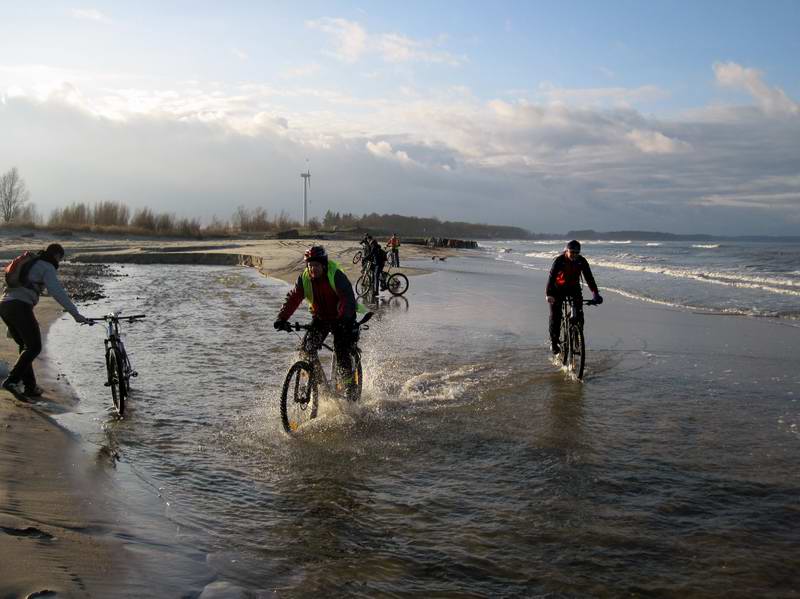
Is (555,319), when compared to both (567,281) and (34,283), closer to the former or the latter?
(567,281)

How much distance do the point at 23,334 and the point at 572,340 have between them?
728 centimetres

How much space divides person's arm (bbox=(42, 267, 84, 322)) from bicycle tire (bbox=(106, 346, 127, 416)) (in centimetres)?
58

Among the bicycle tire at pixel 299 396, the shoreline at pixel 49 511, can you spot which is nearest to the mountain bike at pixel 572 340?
the bicycle tire at pixel 299 396

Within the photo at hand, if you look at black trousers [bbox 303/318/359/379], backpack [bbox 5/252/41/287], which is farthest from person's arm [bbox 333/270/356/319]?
backpack [bbox 5/252/41/287]

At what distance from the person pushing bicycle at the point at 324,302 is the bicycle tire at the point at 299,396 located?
0.90ft

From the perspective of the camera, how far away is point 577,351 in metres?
9.69

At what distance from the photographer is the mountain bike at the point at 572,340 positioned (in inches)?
378

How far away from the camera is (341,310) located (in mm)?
7031

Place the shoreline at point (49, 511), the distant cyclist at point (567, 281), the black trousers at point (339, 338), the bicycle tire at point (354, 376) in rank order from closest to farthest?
the shoreline at point (49, 511) → the black trousers at point (339, 338) → the bicycle tire at point (354, 376) → the distant cyclist at point (567, 281)

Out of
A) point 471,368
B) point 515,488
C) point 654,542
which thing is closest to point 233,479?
point 515,488

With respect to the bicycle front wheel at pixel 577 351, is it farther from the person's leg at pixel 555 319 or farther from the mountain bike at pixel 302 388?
the mountain bike at pixel 302 388

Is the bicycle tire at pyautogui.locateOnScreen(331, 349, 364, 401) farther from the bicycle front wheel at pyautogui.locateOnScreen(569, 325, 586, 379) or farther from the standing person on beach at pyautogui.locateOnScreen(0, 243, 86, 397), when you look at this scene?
the bicycle front wheel at pyautogui.locateOnScreen(569, 325, 586, 379)

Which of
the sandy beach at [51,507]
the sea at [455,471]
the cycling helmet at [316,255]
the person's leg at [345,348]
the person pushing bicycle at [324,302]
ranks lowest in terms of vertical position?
the sea at [455,471]

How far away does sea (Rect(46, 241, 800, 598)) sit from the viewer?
4113 millimetres
